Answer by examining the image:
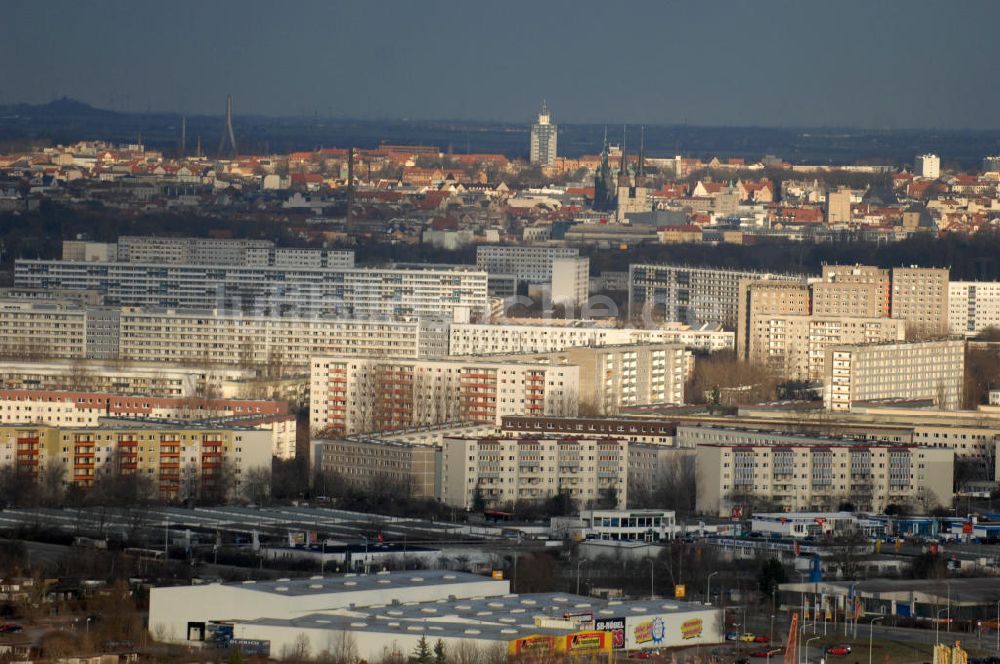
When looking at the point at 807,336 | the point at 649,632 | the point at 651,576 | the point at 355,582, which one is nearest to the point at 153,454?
the point at 651,576

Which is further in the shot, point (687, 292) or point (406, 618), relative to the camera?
point (687, 292)

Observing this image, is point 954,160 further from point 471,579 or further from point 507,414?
point 471,579

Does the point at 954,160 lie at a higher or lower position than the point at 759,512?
higher

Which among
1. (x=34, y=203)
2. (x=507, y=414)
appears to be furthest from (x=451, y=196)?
(x=507, y=414)

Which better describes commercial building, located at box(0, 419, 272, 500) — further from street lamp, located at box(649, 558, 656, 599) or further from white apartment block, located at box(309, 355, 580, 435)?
street lamp, located at box(649, 558, 656, 599)

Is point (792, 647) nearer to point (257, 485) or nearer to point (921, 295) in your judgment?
point (257, 485)

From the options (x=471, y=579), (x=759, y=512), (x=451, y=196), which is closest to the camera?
(x=471, y=579)

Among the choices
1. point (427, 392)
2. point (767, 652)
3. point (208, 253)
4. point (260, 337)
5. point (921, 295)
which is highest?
point (208, 253)
